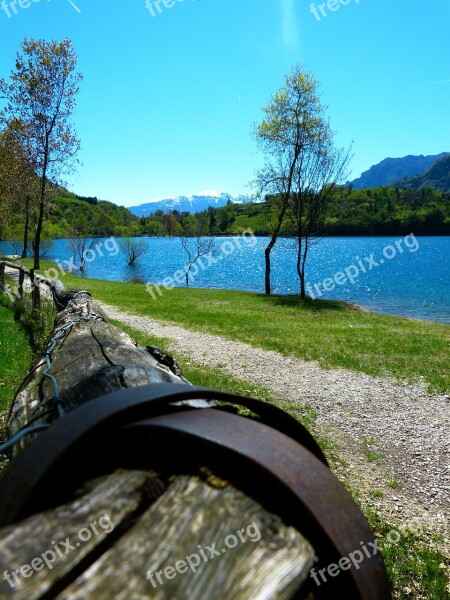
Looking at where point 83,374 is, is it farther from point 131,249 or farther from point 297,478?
point 131,249

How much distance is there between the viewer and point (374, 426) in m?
7.28

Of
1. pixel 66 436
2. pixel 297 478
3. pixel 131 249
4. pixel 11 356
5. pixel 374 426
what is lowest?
pixel 374 426

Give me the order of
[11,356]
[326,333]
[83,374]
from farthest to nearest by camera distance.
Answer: [326,333] → [11,356] → [83,374]

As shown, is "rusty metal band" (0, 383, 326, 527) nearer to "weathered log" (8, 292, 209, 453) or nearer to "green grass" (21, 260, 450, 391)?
"weathered log" (8, 292, 209, 453)

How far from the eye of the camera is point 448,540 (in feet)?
14.2

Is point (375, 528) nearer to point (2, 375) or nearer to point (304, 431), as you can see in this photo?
point (304, 431)

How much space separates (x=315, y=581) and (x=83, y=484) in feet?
2.11

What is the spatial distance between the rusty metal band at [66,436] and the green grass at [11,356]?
19.7 feet

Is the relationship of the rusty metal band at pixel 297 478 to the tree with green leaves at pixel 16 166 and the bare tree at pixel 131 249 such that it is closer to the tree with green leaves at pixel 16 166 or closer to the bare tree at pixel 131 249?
the tree with green leaves at pixel 16 166

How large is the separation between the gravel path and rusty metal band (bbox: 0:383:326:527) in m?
4.53

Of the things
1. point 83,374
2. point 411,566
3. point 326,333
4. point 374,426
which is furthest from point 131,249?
point 83,374

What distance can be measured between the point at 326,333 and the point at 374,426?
8.29 m

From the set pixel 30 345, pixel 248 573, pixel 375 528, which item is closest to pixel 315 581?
pixel 248 573

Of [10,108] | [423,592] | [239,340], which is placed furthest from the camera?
[10,108]
